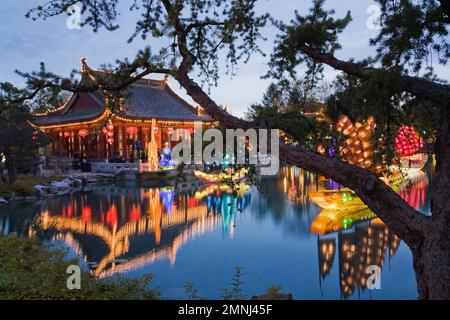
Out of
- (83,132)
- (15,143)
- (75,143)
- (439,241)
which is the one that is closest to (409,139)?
(439,241)

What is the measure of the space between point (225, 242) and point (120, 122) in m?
16.0

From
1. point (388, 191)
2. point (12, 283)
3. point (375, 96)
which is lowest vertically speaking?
point (12, 283)

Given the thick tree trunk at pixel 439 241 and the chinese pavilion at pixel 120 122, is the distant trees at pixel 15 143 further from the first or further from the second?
the thick tree trunk at pixel 439 241

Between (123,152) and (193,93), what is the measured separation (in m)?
22.7

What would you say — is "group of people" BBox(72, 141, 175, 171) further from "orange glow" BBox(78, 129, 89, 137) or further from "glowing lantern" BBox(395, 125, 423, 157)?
"glowing lantern" BBox(395, 125, 423, 157)

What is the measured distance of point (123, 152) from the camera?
25359 mm

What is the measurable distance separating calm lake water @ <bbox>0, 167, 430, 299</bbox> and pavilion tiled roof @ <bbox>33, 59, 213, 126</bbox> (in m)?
11.0

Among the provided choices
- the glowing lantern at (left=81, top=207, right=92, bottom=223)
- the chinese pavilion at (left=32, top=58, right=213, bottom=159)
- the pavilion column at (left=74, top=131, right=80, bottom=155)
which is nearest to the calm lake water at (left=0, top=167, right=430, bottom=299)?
the glowing lantern at (left=81, top=207, right=92, bottom=223)

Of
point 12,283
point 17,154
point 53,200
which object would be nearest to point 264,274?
point 12,283

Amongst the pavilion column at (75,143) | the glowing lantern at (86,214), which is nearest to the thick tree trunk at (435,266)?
the glowing lantern at (86,214)

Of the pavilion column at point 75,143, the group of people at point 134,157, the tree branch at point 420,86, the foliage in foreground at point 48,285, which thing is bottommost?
the foliage in foreground at point 48,285

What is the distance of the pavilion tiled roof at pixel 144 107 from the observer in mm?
25359
